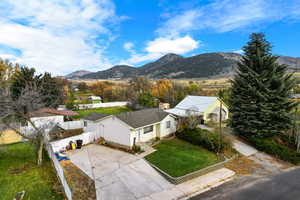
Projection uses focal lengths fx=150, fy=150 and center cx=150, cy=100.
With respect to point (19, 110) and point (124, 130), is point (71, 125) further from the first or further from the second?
point (19, 110)

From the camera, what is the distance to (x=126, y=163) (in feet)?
40.4

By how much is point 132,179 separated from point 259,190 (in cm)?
787

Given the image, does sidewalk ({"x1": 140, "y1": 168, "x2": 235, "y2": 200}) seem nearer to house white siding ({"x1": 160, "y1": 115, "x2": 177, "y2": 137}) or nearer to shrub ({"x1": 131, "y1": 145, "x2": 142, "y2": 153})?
shrub ({"x1": 131, "y1": 145, "x2": 142, "y2": 153})

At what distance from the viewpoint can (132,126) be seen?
1509 cm

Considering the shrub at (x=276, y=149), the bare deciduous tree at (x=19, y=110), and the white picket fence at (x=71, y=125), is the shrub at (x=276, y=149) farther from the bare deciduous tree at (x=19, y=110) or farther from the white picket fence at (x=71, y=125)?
the white picket fence at (x=71, y=125)

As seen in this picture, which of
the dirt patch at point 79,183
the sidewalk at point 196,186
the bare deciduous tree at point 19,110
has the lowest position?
the sidewalk at point 196,186

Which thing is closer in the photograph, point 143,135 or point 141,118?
point 143,135

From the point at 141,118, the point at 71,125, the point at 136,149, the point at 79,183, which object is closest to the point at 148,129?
the point at 141,118

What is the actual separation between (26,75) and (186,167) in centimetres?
3284

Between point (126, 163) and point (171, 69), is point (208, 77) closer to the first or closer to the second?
point (171, 69)

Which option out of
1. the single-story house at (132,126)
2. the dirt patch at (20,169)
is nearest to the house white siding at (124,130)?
the single-story house at (132,126)

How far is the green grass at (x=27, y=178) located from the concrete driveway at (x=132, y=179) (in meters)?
2.07

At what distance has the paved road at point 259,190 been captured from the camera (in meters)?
8.48

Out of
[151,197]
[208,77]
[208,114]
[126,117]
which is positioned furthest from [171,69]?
[151,197]
